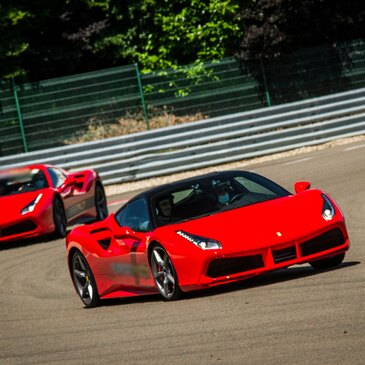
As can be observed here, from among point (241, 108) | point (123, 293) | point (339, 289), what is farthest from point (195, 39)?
point (339, 289)

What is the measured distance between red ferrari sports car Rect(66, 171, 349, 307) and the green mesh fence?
13846 millimetres

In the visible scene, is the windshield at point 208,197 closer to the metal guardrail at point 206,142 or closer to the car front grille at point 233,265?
the car front grille at point 233,265

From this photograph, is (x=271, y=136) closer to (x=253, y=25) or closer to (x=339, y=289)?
(x=253, y=25)

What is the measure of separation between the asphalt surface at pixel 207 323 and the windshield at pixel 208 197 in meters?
0.69

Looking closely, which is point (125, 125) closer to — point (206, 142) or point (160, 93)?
point (160, 93)

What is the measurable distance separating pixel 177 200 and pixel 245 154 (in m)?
13.6

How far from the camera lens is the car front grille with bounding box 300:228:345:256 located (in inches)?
382

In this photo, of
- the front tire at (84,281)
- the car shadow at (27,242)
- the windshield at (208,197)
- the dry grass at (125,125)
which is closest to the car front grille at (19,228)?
the car shadow at (27,242)

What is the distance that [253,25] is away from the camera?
2934 centimetres

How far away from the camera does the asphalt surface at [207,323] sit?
23.3 feet

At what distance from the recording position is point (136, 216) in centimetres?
1084

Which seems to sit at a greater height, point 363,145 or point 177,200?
point 177,200

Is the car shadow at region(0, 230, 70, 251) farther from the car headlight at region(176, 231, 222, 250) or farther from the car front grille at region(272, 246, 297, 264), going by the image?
the car front grille at region(272, 246, 297, 264)

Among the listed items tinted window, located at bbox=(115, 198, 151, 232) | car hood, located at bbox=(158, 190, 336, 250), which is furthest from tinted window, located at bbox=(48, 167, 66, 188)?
car hood, located at bbox=(158, 190, 336, 250)
